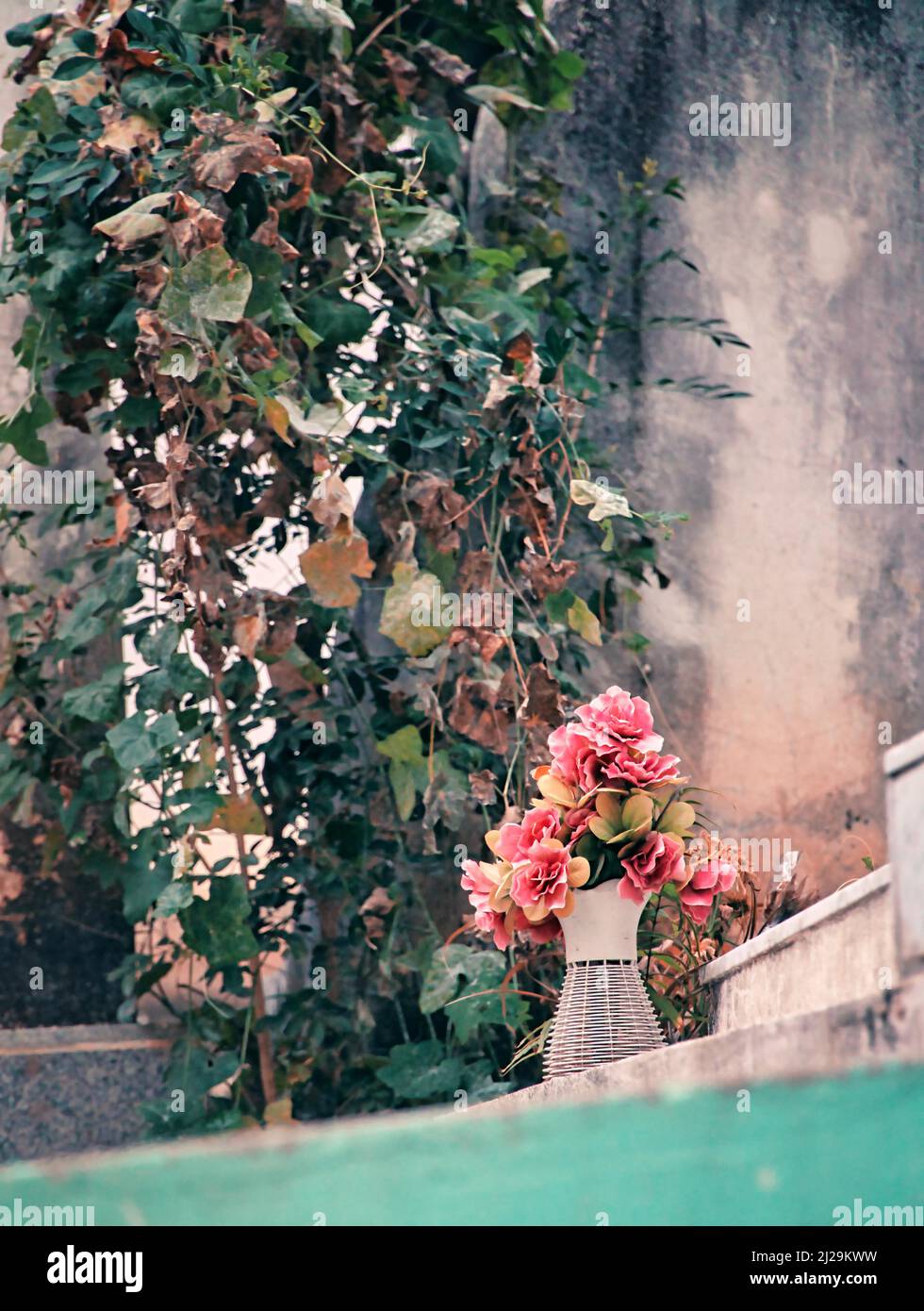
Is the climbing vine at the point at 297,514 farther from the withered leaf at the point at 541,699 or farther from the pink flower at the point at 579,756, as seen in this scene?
the pink flower at the point at 579,756

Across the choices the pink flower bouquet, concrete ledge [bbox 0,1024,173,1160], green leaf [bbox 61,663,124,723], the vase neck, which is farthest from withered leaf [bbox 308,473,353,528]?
concrete ledge [bbox 0,1024,173,1160]

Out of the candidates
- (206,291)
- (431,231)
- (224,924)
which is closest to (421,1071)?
(224,924)

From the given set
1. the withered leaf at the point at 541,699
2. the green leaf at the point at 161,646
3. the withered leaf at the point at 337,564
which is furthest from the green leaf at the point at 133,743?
the withered leaf at the point at 541,699

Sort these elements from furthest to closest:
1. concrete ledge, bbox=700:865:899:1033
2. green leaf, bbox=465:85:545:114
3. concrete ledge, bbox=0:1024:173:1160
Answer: green leaf, bbox=465:85:545:114
concrete ledge, bbox=0:1024:173:1160
concrete ledge, bbox=700:865:899:1033

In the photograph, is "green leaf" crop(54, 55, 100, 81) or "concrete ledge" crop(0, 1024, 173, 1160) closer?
"green leaf" crop(54, 55, 100, 81)

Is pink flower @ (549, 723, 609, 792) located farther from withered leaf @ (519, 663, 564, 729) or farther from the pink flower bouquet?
withered leaf @ (519, 663, 564, 729)

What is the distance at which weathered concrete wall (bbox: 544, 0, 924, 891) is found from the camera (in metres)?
3.99

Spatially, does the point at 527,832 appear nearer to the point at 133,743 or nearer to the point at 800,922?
the point at 800,922

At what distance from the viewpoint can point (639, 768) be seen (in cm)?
244

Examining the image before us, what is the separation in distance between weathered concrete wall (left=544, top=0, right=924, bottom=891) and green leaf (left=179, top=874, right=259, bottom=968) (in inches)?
45.7

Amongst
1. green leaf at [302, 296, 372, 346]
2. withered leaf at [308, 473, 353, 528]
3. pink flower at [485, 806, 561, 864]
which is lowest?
pink flower at [485, 806, 561, 864]

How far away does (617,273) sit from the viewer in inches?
160

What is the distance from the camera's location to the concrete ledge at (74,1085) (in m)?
3.41

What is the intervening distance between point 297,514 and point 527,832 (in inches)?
50.8
